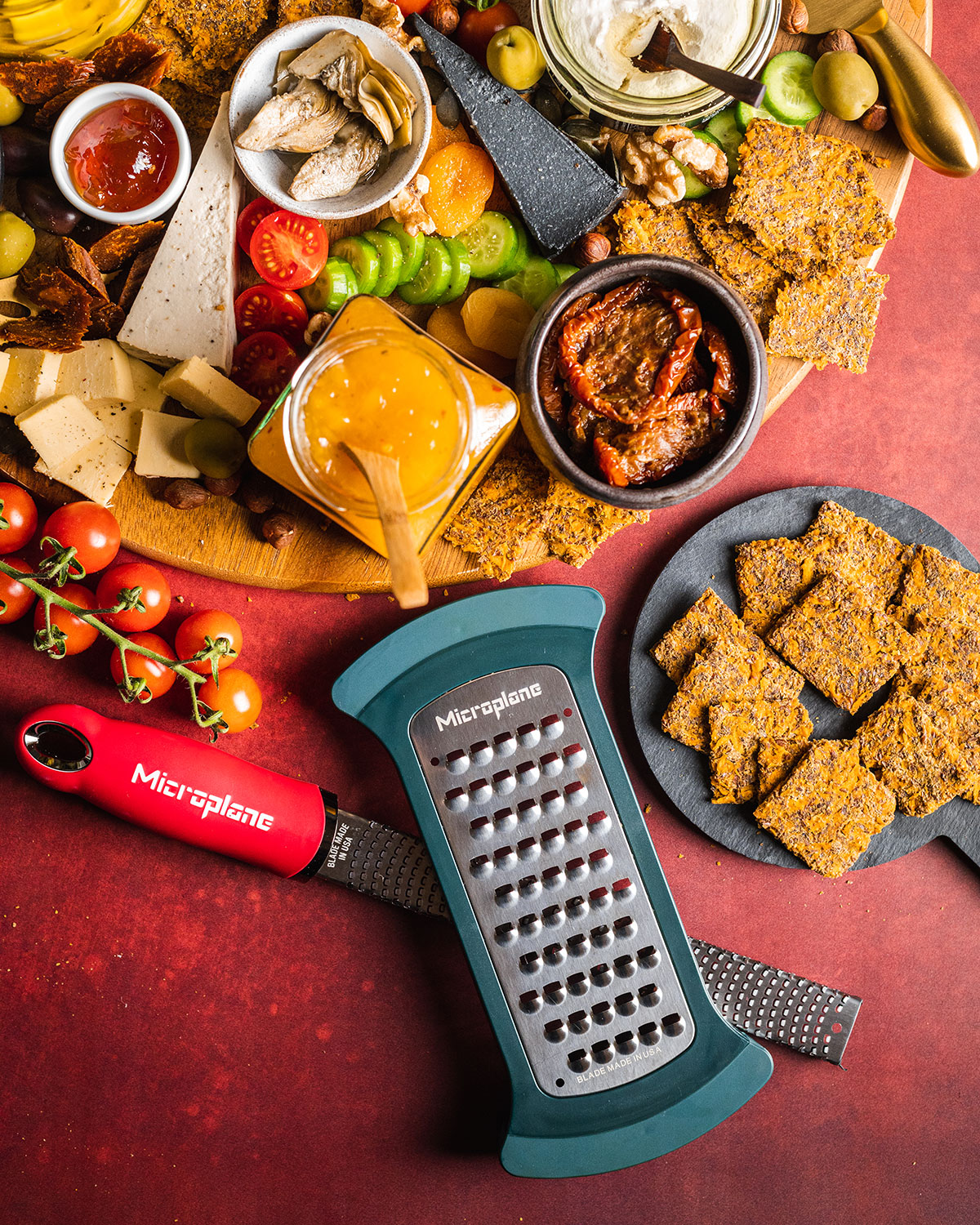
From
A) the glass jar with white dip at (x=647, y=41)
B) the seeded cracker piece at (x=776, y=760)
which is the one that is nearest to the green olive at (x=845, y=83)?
the glass jar with white dip at (x=647, y=41)

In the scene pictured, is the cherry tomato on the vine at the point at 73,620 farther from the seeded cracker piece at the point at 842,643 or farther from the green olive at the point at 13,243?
the seeded cracker piece at the point at 842,643

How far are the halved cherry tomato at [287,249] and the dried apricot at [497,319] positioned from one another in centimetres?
27

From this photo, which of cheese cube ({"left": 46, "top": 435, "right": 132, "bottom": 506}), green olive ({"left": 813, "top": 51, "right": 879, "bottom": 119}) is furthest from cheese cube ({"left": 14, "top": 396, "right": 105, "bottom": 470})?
green olive ({"left": 813, "top": 51, "right": 879, "bottom": 119})

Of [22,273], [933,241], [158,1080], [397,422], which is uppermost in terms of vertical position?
[933,241]

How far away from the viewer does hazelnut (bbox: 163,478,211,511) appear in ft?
4.97

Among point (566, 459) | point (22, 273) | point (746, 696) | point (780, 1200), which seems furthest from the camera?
point (780, 1200)

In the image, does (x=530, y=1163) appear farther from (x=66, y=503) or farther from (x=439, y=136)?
(x=439, y=136)

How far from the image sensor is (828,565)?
1.67 metres

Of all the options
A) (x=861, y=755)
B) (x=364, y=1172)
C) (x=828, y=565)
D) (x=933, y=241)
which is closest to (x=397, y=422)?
(x=828, y=565)

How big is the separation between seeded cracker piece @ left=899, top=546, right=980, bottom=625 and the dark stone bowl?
0.54 m

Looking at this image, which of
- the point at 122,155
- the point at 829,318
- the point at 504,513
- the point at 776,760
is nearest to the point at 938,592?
the point at 776,760

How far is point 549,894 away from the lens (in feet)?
5.05

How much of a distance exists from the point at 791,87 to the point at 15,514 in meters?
1.55

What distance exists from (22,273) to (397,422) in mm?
730
